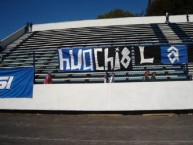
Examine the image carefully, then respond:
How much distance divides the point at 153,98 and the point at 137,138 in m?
3.74

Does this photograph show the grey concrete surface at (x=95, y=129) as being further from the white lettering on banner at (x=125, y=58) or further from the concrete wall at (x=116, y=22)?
the concrete wall at (x=116, y=22)

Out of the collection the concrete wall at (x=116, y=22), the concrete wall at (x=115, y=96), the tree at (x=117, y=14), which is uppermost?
the tree at (x=117, y=14)

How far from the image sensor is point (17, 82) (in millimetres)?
12617

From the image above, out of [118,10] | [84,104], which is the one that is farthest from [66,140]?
[118,10]

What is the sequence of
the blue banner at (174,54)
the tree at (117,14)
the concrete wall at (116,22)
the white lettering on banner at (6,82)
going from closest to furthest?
the blue banner at (174,54) < the white lettering on banner at (6,82) < the concrete wall at (116,22) < the tree at (117,14)

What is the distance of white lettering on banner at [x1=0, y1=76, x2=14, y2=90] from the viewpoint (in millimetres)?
12695

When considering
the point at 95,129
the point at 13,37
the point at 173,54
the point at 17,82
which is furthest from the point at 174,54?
the point at 13,37

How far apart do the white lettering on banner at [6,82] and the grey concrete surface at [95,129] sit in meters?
1.62

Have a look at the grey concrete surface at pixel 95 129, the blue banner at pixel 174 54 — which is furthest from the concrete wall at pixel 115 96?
the blue banner at pixel 174 54

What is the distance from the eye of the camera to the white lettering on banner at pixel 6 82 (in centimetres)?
1270

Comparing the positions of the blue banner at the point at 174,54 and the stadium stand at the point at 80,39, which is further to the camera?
the stadium stand at the point at 80,39

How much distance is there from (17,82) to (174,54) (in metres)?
7.54

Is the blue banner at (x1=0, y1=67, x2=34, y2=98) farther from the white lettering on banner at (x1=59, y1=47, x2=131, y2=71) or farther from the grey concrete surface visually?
the white lettering on banner at (x1=59, y1=47, x2=131, y2=71)

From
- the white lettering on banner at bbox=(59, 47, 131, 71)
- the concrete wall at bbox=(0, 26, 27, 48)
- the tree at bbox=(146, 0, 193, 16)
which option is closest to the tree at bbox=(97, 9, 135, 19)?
the tree at bbox=(146, 0, 193, 16)
